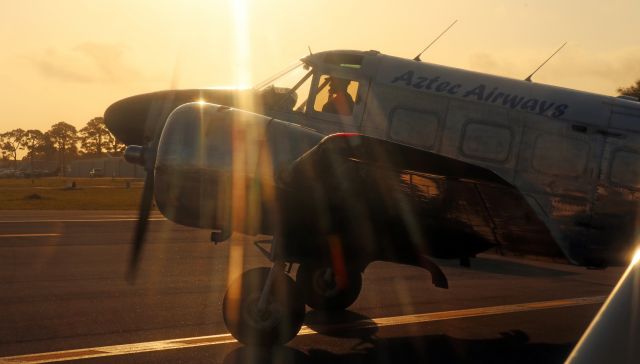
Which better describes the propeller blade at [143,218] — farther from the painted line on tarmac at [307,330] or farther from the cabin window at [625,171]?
the cabin window at [625,171]

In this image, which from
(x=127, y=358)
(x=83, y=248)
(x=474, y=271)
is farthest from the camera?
(x=83, y=248)

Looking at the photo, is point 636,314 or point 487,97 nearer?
point 636,314

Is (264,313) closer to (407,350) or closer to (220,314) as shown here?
(407,350)

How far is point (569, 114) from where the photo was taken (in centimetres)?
840

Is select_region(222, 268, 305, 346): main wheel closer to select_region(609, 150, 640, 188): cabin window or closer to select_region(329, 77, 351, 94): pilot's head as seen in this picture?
select_region(329, 77, 351, 94): pilot's head

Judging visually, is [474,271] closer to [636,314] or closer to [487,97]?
[487,97]

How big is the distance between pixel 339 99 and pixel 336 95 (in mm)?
74

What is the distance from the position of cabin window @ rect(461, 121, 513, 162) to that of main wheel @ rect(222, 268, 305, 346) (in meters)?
2.47

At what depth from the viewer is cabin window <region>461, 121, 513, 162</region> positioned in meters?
A: 8.36

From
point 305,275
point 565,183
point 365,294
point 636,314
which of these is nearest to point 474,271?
point 365,294

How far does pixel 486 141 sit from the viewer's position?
8.44 meters

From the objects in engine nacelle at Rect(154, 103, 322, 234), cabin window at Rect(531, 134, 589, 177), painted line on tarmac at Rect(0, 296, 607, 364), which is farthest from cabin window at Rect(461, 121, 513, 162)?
painted line on tarmac at Rect(0, 296, 607, 364)

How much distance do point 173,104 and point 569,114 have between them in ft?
→ 16.4

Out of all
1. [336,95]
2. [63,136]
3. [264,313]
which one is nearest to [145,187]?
[264,313]
